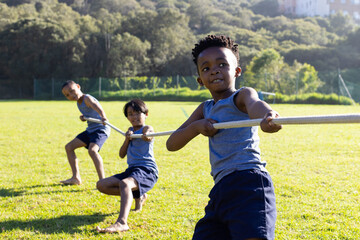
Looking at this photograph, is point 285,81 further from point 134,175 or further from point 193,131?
point 193,131

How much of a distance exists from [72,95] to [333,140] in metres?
6.58

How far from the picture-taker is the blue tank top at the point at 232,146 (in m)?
2.32

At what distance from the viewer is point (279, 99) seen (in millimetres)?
27938

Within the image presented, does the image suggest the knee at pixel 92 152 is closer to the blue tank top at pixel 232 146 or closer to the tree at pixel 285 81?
the blue tank top at pixel 232 146

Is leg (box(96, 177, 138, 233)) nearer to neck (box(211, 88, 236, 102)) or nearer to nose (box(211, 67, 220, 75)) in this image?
neck (box(211, 88, 236, 102))

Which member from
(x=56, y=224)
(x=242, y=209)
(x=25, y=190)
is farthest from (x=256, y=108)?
(x=25, y=190)

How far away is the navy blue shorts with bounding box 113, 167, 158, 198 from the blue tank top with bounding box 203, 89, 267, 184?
1752 millimetres

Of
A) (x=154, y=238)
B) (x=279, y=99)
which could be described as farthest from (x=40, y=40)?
(x=154, y=238)

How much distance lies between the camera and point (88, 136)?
5805mm

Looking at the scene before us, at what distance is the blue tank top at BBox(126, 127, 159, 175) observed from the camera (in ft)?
14.0

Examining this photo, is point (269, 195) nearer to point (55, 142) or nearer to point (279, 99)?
point (55, 142)

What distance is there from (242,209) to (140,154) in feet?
7.51

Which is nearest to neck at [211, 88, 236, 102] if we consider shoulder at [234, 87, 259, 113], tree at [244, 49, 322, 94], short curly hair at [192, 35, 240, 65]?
shoulder at [234, 87, 259, 113]

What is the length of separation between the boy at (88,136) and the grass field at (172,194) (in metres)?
0.28
